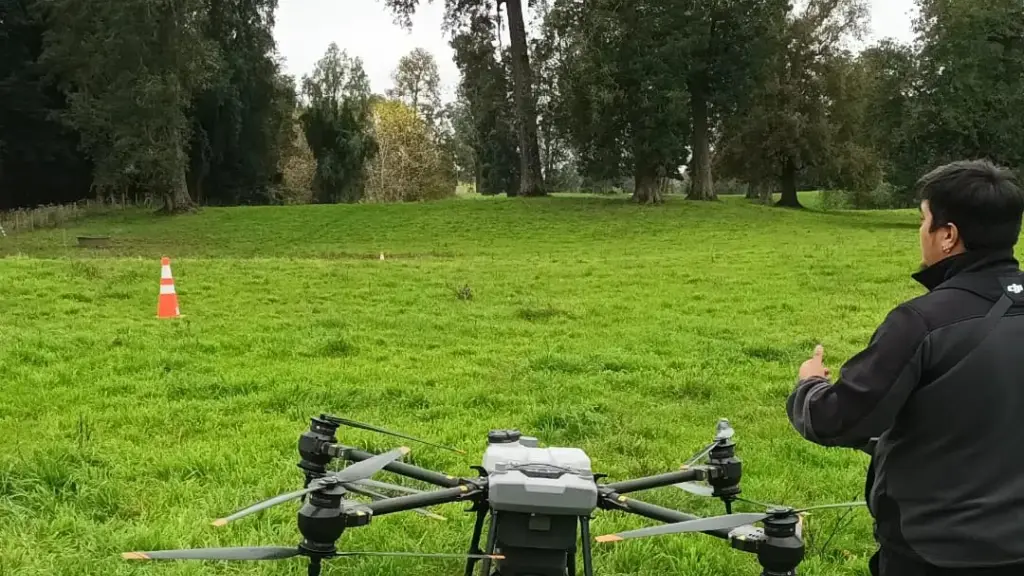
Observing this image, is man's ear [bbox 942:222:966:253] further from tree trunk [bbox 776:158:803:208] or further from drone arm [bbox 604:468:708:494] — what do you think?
tree trunk [bbox 776:158:803:208]

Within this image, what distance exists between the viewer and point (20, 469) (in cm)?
548

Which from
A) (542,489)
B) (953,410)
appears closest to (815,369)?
(953,410)

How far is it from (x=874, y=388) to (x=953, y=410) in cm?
26

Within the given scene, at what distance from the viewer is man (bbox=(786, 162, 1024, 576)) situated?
2559 mm

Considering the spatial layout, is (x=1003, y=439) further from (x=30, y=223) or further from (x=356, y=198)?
(x=356, y=198)

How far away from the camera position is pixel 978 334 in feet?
8.36

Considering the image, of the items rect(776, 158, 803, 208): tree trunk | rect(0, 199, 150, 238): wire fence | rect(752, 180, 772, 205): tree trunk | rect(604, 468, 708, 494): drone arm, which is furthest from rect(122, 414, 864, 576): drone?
rect(752, 180, 772, 205): tree trunk

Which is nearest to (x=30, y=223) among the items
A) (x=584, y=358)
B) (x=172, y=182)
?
(x=172, y=182)

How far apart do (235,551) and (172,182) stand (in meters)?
46.1

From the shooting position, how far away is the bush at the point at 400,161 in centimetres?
7069

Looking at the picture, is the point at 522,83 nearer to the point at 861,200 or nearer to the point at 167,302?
the point at 861,200

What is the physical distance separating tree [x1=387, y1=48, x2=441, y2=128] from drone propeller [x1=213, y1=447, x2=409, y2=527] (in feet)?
248

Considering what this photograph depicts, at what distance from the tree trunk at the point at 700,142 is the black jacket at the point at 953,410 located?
42803 millimetres

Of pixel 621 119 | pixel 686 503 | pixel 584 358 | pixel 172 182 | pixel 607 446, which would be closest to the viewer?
pixel 686 503
